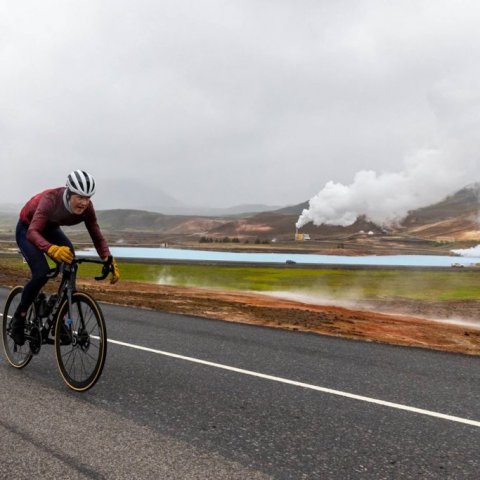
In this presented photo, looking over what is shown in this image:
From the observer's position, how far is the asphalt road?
380 centimetres

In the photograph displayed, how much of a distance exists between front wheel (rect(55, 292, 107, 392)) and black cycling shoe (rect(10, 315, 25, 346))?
0.90 metres

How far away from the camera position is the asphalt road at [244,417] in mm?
3803

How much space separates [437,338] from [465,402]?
6.95 m

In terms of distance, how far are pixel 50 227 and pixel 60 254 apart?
89 cm

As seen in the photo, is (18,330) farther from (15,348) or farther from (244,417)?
(244,417)

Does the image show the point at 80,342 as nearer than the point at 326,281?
Yes

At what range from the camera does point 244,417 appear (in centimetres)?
489

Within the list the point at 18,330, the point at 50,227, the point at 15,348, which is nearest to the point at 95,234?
the point at 50,227

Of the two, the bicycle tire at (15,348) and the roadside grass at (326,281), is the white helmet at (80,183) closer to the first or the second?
the bicycle tire at (15,348)

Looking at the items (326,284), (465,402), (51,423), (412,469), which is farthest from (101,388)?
(326,284)

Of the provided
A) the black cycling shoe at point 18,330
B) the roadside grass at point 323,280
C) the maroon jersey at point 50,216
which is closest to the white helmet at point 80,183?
the maroon jersey at point 50,216

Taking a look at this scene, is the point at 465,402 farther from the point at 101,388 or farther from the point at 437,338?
the point at 437,338

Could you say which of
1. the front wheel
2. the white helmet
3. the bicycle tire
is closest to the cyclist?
the white helmet

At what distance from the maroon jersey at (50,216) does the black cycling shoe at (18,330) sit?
1269 millimetres
